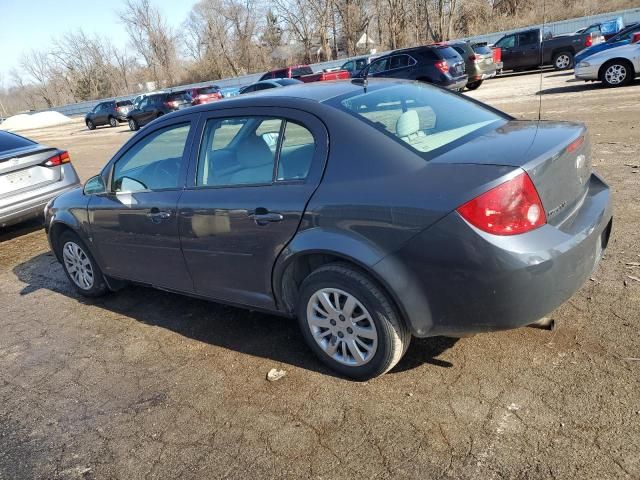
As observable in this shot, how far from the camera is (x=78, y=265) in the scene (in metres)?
4.92

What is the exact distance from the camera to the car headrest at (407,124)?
2979mm

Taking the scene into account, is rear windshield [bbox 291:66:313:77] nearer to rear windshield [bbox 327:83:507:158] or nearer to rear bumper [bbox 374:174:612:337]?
rear windshield [bbox 327:83:507:158]

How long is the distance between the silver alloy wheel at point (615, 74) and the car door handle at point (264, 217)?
13353 millimetres

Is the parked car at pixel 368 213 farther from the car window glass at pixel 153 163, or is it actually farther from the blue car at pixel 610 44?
the blue car at pixel 610 44

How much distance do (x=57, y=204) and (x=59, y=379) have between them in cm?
196

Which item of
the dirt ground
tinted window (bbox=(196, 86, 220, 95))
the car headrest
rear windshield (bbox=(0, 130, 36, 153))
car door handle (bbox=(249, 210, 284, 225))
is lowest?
the dirt ground

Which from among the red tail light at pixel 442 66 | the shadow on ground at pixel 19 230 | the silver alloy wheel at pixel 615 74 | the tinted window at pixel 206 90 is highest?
the red tail light at pixel 442 66

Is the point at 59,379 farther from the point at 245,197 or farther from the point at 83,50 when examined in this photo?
the point at 83,50

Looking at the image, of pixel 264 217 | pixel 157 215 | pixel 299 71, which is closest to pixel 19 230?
pixel 157 215

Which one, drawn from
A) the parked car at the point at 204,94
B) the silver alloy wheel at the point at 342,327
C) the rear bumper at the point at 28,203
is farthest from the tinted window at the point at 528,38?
the silver alloy wheel at the point at 342,327

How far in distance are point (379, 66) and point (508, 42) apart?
773 cm

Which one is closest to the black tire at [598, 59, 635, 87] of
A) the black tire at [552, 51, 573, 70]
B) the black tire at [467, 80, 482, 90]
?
the black tire at [467, 80, 482, 90]

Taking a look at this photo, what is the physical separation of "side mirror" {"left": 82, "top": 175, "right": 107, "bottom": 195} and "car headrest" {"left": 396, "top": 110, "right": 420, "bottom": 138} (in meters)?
2.60

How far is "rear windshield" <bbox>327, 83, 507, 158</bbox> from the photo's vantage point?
2.95m
